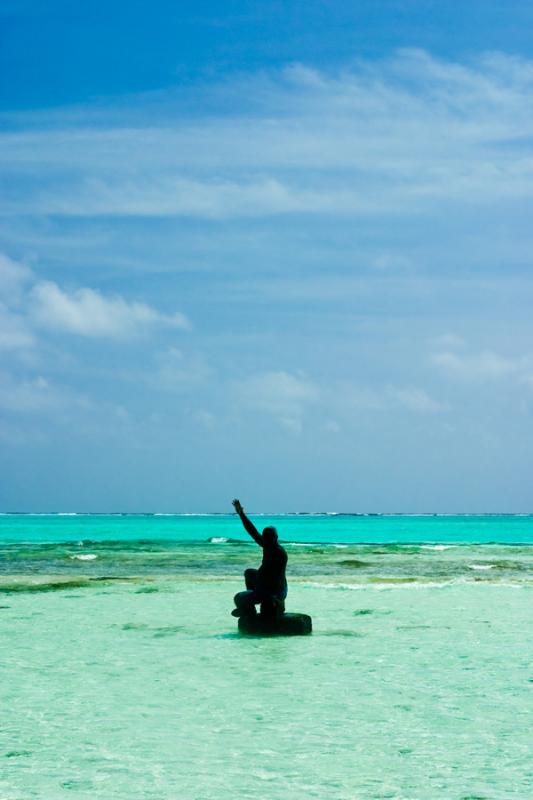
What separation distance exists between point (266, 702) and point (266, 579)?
441cm

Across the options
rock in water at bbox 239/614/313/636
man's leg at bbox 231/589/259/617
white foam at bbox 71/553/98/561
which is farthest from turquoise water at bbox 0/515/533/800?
white foam at bbox 71/553/98/561

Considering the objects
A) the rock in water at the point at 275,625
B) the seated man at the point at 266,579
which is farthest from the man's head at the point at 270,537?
the rock in water at the point at 275,625

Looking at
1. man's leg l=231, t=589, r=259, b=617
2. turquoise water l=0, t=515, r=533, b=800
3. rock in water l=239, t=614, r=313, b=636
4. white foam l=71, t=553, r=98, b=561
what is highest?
man's leg l=231, t=589, r=259, b=617

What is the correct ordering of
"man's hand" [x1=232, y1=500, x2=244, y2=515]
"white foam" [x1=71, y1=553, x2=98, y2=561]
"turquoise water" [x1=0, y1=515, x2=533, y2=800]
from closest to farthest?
"turquoise water" [x1=0, y1=515, x2=533, y2=800]
"man's hand" [x1=232, y1=500, x2=244, y2=515]
"white foam" [x1=71, y1=553, x2=98, y2=561]

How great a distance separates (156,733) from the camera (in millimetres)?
8383

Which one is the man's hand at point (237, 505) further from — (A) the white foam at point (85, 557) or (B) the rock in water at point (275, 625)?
(A) the white foam at point (85, 557)

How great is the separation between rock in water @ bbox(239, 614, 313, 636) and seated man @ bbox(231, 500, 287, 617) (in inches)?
3.8

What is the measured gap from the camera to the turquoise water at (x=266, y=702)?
6.98 m

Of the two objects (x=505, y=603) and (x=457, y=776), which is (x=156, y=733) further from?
(x=505, y=603)

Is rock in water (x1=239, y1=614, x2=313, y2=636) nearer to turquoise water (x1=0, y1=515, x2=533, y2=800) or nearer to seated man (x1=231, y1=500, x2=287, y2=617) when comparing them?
seated man (x1=231, y1=500, x2=287, y2=617)

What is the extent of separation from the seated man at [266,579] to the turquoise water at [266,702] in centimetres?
50

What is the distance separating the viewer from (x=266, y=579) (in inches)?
554

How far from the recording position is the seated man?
550 inches

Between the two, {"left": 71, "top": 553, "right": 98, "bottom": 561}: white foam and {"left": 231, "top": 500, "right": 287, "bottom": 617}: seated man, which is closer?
{"left": 231, "top": 500, "right": 287, "bottom": 617}: seated man
